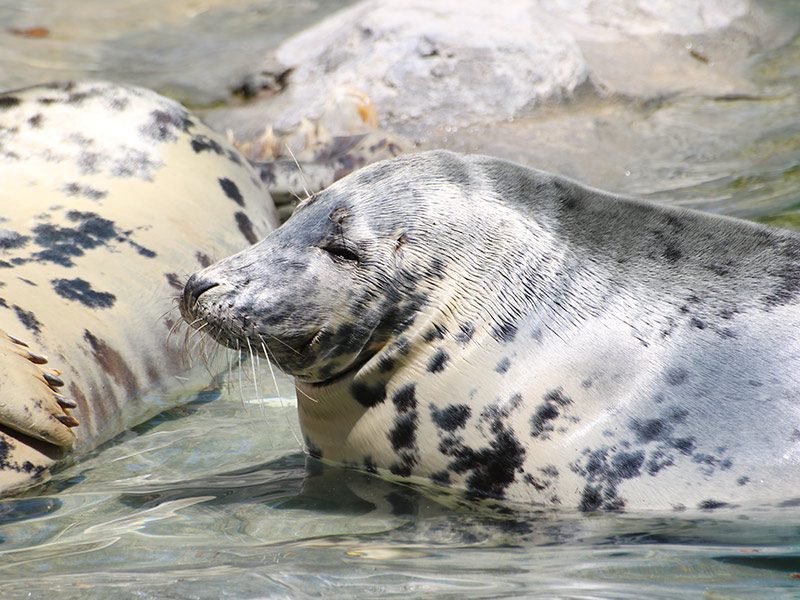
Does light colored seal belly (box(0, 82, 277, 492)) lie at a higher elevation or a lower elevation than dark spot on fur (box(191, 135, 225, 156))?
lower

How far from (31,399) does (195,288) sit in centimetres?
64

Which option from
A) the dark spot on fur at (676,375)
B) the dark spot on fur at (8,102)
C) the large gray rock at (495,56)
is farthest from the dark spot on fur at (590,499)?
the large gray rock at (495,56)

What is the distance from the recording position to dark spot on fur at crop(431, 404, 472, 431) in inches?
131

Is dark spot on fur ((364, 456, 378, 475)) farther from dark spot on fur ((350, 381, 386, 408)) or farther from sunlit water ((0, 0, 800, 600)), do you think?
dark spot on fur ((350, 381, 386, 408))

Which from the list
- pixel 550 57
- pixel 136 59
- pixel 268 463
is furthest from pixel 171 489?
pixel 136 59

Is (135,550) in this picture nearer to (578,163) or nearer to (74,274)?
(74,274)

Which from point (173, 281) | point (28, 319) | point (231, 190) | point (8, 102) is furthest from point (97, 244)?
point (8, 102)

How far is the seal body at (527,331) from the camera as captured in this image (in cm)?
317

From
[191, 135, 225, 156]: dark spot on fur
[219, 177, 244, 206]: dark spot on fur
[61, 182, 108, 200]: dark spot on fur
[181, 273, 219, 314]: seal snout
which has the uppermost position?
[191, 135, 225, 156]: dark spot on fur

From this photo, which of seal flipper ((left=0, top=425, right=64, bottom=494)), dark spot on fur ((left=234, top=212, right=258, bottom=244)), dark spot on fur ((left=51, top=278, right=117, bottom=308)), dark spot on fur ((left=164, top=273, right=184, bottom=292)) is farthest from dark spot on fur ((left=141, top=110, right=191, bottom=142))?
seal flipper ((left=0, top=425, right=64, bottom=494))

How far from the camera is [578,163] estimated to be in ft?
23.5

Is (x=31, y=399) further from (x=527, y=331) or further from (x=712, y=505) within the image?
(x=712, y=505)

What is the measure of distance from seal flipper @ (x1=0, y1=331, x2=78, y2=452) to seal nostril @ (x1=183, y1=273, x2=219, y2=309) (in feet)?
1.90

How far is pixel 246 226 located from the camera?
5379mm
